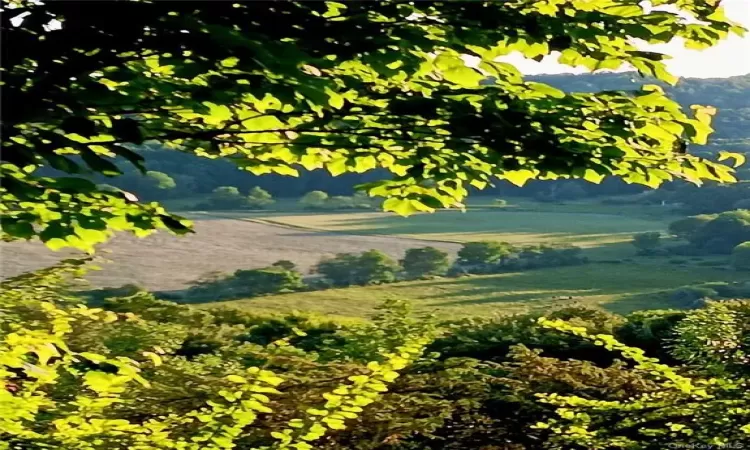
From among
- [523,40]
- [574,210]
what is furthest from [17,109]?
[574,210]

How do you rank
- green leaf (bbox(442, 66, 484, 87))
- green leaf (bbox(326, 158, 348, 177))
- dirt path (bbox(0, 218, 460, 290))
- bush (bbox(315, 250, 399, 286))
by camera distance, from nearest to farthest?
green leaf (bbox(442, 66, 484, 87)) → green leaf (bbox(326, 158, 348, 177)) → dirt path (bbox(0, 218, 460, 290)) → bush (bbox(315, 250, 399, 286))

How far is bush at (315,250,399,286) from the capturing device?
4712cm

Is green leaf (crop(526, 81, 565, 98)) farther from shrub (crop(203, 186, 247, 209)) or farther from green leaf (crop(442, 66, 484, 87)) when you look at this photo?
shrub (crop(203, 186, 247, 209))

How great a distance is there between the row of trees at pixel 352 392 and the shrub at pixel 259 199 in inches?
2599

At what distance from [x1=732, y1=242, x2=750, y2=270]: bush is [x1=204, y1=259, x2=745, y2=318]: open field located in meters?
1.57

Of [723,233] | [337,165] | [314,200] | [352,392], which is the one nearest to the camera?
[337,165]

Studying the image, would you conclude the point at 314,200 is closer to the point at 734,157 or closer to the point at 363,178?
the point at 363,178

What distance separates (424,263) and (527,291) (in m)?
9.65

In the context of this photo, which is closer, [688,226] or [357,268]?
[357,268]

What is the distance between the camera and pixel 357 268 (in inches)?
1973

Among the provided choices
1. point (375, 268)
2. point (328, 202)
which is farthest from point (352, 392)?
point (328, 202)

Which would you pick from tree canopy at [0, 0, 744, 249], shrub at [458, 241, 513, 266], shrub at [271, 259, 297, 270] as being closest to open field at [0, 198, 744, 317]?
shrub at [271, 259, 297, 270]

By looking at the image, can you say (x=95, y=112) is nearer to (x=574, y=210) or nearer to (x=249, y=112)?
(x=249, y=112)

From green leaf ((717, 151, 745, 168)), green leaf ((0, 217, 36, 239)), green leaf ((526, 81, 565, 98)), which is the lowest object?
green leaf ((0, 217, 36, 239))
